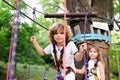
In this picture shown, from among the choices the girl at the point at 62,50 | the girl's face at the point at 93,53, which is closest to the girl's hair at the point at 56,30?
the girl at the point at 62,50

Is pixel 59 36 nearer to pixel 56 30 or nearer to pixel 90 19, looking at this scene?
pixel 56 30

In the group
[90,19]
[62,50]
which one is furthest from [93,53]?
[62,50]

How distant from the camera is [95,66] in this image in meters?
2.50

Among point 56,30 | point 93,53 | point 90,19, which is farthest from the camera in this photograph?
point 90,19

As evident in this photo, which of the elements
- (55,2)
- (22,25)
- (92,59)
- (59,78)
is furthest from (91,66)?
(55,2)

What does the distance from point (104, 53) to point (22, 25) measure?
6397mm

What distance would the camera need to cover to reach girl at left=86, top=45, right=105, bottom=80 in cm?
245

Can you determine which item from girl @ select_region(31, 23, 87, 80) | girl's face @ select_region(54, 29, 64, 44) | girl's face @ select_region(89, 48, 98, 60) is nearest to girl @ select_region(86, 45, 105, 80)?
girl's face @ select_region(89, 48, 98, 60)

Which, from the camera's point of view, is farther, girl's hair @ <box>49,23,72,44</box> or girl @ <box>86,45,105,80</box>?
girl @ <box>86,45,105,80</box>

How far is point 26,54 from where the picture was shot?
8.95 m

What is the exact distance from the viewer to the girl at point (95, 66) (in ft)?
8.03

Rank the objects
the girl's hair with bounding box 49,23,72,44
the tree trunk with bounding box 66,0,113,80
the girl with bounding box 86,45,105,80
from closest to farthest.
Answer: the girl's hair with bounding box 49,23,72,44 < the girl with bounding box 86,45,105,80 < the tree trunk with bounding box 66,0,113,80

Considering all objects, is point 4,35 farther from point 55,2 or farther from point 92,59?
point 92,59

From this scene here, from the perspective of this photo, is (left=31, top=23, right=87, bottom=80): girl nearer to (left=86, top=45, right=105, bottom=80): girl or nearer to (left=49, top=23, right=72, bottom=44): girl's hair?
(left=49, top=23, right=72, bottom=44): girl's hair
